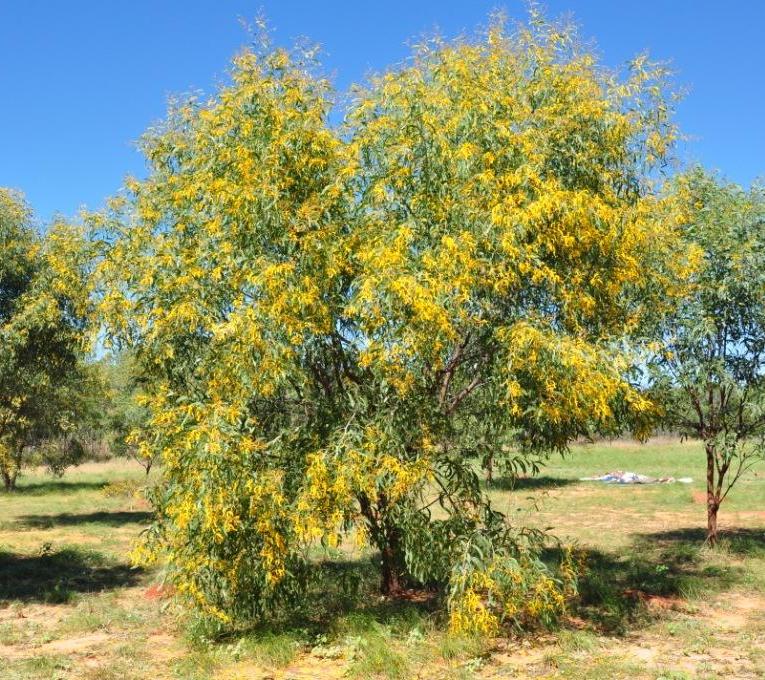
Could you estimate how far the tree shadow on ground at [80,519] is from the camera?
90.1ft

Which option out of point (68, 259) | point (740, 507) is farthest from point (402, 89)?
point (740, 507)

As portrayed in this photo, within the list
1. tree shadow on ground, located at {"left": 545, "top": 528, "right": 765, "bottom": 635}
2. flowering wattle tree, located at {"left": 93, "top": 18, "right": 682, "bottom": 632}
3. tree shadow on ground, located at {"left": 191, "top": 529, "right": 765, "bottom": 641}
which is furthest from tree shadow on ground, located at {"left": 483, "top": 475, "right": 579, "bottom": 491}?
flowering wattle tree, located at {"left": 93, "top": 18, "right": 682, "bottom": 632}

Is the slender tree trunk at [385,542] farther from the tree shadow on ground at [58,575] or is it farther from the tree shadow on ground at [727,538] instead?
the tree shadow on ground at [727,538]

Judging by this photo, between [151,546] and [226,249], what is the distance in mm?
4179

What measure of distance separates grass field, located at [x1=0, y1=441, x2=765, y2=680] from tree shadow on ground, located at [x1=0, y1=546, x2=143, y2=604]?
0.14ft

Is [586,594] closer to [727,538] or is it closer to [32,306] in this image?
[727,538]

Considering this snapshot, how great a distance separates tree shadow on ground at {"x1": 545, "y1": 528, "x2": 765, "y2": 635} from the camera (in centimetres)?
1317

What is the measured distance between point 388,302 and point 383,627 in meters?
4.95

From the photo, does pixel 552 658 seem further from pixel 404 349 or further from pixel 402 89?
pixel 402 89

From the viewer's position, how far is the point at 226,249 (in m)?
10.8

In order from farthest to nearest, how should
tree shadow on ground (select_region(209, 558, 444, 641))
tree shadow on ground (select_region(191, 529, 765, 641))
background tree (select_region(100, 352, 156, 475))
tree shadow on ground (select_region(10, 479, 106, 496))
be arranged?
tree shadow on ground (select_region(10, 479, 106, 496)) < background tree (select_region(100, 352, 156, 475)) < tree shadow on ground (select_region(191, 529, 765, 641)) < tree shadow on ground (select_region(209, 558, 444, 641))

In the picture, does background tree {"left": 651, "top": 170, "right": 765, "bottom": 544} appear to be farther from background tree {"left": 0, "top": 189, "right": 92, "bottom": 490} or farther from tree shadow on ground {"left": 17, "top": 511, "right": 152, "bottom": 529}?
tree shadow on ground {"left": 17, "top": 511, "right": 152, "bottom": 529}

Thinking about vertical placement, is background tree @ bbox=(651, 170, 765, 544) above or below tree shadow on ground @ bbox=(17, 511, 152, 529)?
above

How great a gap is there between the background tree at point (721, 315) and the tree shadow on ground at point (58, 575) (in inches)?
487
